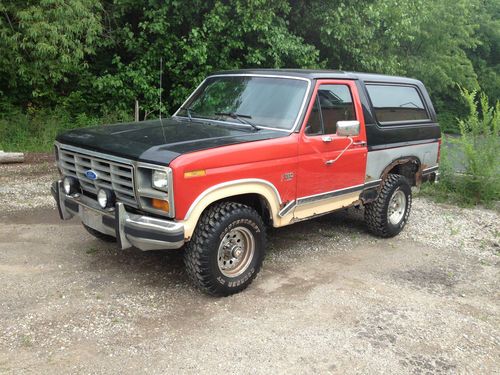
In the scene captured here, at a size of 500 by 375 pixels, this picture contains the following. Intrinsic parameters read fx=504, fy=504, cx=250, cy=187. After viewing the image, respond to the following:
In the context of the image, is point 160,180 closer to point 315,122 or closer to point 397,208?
point 315,122

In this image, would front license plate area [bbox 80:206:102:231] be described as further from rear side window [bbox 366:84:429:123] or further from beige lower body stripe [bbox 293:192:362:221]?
rear side window [bbox 366:84:429:123]

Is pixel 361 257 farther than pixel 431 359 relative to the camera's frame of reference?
Yes

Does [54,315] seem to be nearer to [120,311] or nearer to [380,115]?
[120,311]

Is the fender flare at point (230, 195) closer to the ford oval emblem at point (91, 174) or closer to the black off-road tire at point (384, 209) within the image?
the ford oval emblem at point (91, 174)

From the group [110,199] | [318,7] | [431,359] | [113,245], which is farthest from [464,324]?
[318,7]

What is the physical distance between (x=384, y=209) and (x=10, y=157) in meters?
6.92

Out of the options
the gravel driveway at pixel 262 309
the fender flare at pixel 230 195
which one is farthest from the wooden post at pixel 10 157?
the fender flare at pixel 230 195

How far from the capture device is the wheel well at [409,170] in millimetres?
6473

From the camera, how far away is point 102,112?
12.5m

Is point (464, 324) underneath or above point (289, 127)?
underneath

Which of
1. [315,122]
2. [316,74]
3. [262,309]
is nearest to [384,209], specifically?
[315,122]

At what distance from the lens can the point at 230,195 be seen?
4.29 metres

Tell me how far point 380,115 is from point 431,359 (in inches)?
124

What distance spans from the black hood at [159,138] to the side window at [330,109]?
458 mm
